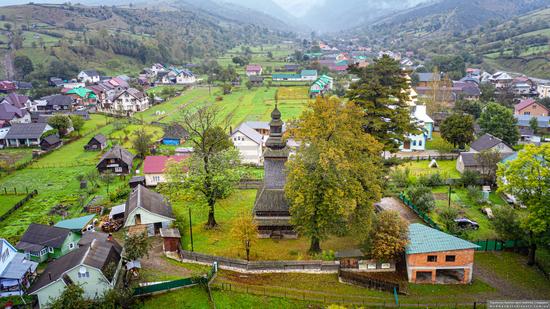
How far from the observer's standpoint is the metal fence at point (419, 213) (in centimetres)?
3171

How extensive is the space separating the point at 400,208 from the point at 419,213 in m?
2.15

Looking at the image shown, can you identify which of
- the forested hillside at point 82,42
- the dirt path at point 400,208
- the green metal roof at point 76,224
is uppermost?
the forested hillside at point 82,42

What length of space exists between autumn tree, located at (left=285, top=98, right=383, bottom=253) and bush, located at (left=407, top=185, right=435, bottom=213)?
10.4 metres

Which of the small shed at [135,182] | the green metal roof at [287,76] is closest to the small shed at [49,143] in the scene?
the small shed at [135,182]

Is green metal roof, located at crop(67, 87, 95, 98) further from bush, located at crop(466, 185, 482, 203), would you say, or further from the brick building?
the brick building

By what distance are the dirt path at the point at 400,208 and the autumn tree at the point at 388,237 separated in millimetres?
8634

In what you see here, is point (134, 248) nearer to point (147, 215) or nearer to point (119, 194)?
point (147, 215)

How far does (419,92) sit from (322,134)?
241 ft

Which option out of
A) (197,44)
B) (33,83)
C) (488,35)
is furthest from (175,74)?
(488,35)

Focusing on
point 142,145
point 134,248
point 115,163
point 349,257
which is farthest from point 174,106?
point 349,257

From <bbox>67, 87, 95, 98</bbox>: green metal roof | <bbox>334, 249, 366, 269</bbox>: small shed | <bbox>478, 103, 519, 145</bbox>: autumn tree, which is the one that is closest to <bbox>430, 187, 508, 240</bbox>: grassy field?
<bbox>334, 249, 366, 269</bbox>: small shed

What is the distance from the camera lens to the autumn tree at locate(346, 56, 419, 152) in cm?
3253

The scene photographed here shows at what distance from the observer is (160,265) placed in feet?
85.6

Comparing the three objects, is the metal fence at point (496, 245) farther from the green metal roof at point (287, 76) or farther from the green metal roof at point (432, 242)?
the green metal roof at point (287, 76)
